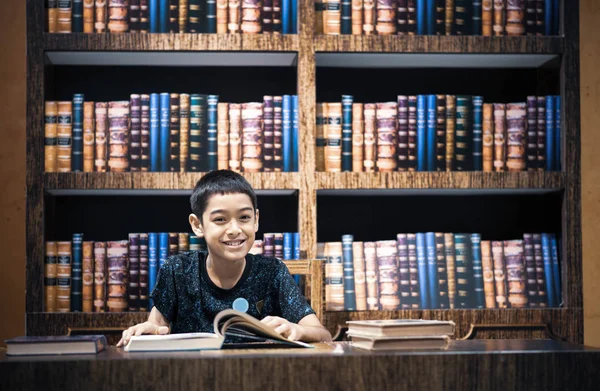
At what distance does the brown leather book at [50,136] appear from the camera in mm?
2648

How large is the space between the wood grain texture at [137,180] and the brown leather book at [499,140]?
713 mm

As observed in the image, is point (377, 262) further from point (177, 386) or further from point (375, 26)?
point (177, 386)

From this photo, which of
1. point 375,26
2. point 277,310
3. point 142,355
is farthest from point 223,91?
point 142,355

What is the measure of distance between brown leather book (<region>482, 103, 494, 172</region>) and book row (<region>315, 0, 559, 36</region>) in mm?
273

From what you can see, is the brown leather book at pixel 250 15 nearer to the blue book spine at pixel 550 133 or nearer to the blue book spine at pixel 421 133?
the blue book spine at pixel 421 133

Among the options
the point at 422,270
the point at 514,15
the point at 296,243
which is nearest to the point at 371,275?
the point at 422,270

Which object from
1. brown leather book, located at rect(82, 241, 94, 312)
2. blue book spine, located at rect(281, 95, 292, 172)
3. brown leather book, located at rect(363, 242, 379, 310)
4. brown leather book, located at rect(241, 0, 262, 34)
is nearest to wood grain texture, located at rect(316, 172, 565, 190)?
blue book spine, located at rect(281, 95, 292, 172)

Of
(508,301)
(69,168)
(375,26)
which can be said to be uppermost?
(375,26)

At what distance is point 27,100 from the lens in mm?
2625

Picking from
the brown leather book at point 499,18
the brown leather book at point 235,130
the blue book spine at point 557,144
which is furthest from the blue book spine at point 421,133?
the brown leather book at point 235,130

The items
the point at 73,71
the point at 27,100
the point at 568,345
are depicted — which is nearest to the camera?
the point at 568,345

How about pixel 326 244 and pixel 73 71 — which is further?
pixel 73 71

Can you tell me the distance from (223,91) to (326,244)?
745mm

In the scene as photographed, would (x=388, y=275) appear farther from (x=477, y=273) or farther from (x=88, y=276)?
(x=88, y=276)
